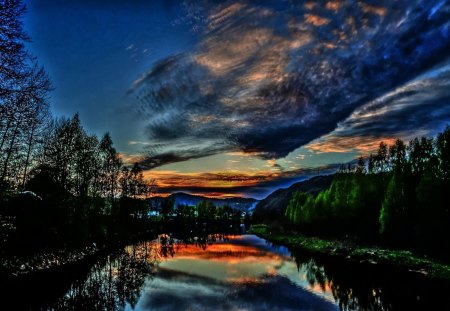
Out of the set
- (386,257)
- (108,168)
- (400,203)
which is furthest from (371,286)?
(108,168)

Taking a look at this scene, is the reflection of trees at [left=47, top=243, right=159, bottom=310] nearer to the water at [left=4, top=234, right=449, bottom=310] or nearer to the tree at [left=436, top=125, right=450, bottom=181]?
the water at [left=4, top=234, right=449, bottom=310]

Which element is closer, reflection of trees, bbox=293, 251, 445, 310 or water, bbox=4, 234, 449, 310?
water, bbox=4, 234, 449, 310

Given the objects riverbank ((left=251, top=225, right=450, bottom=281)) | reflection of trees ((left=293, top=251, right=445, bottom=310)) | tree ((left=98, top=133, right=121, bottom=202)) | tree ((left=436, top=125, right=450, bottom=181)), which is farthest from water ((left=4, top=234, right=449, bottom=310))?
tree ((left=98, top=133, right=121, bottom=202))

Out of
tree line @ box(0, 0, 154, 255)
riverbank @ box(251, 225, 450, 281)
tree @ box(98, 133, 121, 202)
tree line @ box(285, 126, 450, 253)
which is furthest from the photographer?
tree @ box(98, 133, 121, 202)

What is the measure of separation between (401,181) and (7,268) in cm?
4507

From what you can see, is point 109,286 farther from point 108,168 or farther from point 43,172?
point 108,168

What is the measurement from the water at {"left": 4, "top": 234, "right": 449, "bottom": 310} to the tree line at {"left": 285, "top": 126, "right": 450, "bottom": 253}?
8.92 metres

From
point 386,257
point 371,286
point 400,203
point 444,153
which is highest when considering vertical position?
point 444,153

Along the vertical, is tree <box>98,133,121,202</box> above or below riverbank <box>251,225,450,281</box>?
above

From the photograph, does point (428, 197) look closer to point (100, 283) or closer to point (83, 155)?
point (100, 283)

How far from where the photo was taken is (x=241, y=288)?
93.2ft

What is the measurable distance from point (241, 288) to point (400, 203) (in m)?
27.8

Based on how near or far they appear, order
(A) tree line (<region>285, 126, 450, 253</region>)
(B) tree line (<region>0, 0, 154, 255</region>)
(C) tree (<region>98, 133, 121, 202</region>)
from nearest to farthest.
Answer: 1. (B) tree line (<region>0, 0, 154, 255</region>)
2. (A) tree line (<region>285, 126, 450, 253</region>)
3. (C) tree (<region>98, 133, 121, 202</region>)

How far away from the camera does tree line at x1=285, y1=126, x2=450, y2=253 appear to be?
A: 1540 inches
